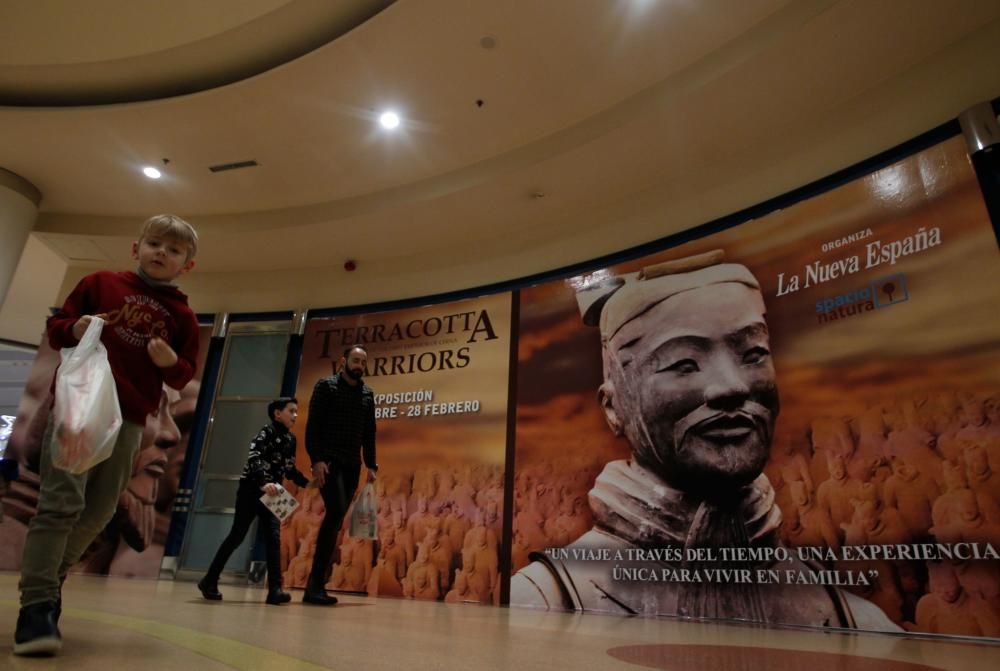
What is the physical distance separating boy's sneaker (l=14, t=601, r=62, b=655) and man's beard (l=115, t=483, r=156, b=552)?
6.01m

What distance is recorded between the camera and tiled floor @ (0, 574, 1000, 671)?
138 centimetres

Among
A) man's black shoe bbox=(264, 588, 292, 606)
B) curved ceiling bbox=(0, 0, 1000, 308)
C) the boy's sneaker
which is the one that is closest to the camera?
the boy's sneaker

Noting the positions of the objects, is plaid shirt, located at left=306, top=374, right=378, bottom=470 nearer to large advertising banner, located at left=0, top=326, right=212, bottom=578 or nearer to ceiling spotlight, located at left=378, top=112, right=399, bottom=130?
ceiling spotlight, located at left=378, top=112, right=399, bottom=130

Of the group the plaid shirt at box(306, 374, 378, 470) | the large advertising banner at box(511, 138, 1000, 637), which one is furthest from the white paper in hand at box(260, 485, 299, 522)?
the large advertising banner at box(511, 138, 1000, 637)

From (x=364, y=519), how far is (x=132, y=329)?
2276 mm

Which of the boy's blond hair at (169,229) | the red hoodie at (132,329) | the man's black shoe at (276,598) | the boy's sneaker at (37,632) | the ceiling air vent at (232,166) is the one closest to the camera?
the boy's sneaker at (37,632)

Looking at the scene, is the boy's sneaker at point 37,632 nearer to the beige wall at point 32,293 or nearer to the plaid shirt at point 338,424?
the plaid shirt at point 338,424

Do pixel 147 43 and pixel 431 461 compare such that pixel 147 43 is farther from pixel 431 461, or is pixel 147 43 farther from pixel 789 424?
pixel 789 424

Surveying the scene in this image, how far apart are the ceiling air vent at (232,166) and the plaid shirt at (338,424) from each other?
10.2ft

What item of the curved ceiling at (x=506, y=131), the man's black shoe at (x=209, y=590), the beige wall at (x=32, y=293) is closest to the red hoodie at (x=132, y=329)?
the man's black shoe at (x=209, y=590)

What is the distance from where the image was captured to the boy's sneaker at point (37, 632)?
4.00 ft

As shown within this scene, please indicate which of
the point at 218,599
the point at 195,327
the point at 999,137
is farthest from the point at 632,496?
the point at 195,327

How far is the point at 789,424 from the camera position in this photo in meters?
3.94

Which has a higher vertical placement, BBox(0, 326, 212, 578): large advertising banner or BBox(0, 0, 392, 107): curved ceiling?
BBox(0, 0, 392, 107): curved ceiling
